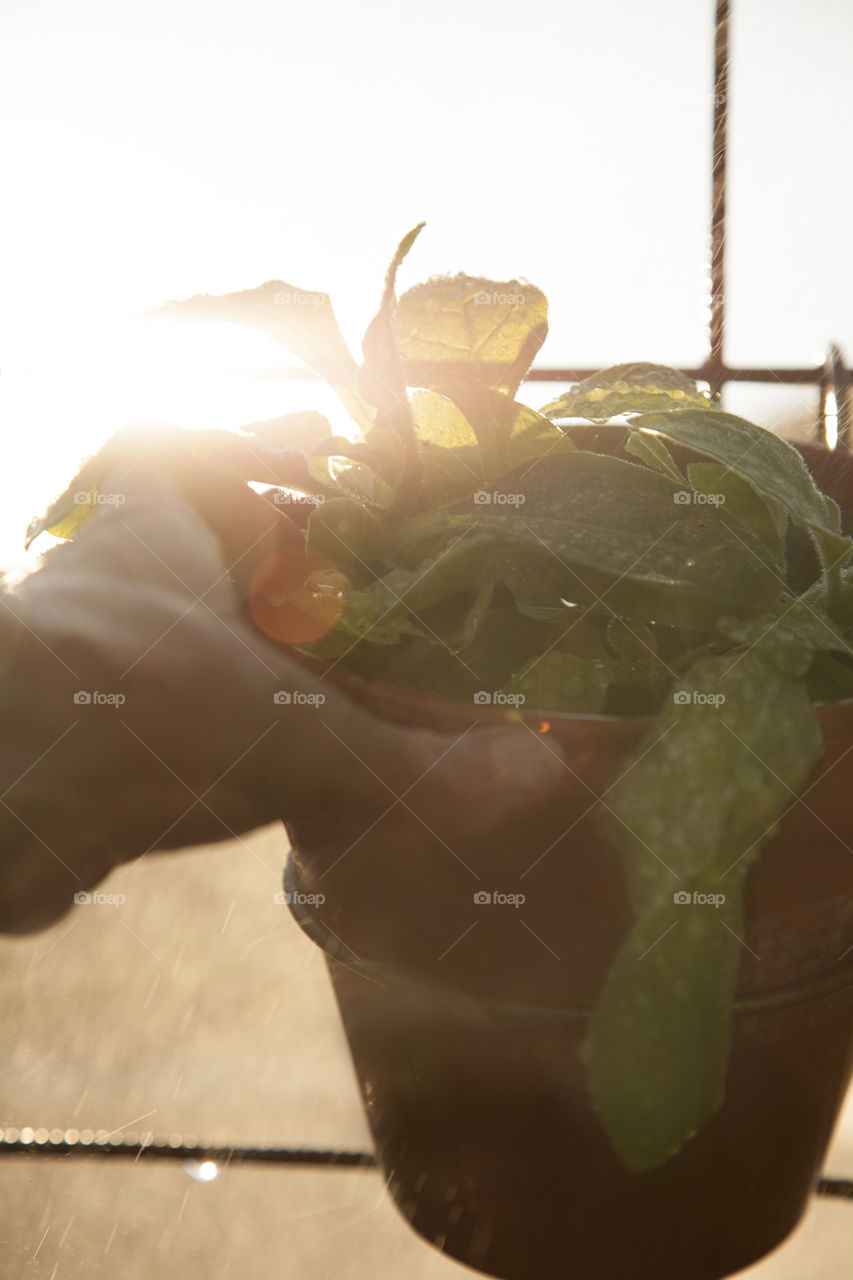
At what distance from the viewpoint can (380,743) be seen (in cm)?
22

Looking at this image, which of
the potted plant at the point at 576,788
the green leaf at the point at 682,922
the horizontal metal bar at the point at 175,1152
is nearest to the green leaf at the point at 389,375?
the potted plant at the point at 576,788

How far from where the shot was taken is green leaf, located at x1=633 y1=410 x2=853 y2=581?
0.22 metres

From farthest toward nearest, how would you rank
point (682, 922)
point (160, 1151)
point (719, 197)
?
point (719, 197) → point (160, 1151) → point (682, 922)

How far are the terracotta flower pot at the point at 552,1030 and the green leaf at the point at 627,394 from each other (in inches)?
4.5

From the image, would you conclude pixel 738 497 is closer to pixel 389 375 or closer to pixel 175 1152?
pixel 389 375

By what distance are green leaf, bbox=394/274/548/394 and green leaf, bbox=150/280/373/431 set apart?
21 mm

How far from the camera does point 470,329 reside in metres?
0.26

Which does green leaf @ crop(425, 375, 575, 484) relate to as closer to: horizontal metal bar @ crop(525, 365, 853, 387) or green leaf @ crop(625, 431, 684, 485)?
green leaf @ crop(625, 431, 684, 485)

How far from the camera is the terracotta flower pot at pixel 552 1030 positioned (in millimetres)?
232

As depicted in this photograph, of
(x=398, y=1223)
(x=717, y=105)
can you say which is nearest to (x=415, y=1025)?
(x=398, y=1223)

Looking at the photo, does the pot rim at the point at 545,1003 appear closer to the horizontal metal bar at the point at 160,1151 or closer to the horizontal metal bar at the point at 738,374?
the horizontal metal bar at the point at 160,1151

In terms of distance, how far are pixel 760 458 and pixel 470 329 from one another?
3.7 inches

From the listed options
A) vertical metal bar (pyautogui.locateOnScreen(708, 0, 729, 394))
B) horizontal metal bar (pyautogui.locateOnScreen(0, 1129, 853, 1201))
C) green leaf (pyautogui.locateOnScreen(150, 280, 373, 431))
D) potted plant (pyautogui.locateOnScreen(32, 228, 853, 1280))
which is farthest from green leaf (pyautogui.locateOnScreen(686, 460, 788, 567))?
vertical metal bar (pyautogui.locateOnScreen(708, 0, 729, 394))

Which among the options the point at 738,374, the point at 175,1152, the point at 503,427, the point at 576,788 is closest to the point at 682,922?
the point at 576,788
